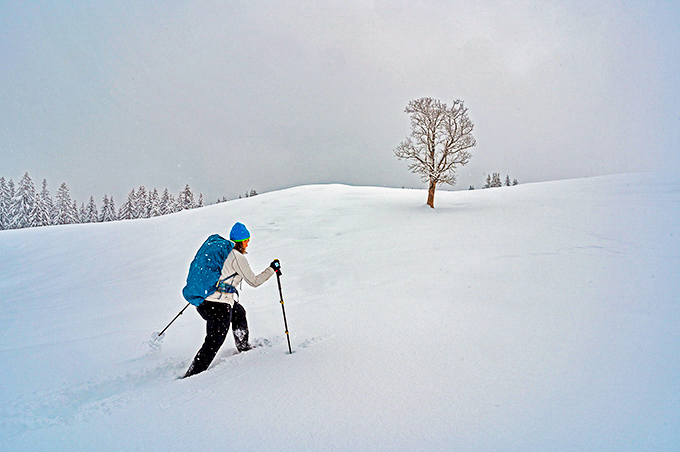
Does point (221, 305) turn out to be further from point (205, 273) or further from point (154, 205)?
point (154, 205)

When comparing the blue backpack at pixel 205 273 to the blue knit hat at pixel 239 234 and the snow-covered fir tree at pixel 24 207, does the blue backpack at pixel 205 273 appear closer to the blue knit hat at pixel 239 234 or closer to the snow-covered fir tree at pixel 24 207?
the blue knit hat at pixel 239 234

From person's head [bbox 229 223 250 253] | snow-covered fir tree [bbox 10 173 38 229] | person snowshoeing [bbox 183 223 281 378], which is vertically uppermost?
snow-covered fir tree [bbox 10 173 38 229]

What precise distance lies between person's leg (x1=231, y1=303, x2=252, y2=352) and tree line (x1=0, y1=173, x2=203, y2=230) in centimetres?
5518

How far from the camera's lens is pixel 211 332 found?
14.1 feet

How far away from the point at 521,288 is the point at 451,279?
1464mm

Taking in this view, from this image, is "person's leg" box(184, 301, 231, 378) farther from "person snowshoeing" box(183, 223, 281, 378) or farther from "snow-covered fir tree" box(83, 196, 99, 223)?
"snow-covered fir tree" box(83, 196, 99, 223)

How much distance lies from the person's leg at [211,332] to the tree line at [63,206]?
2184 inches

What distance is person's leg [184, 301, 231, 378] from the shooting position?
4.18m

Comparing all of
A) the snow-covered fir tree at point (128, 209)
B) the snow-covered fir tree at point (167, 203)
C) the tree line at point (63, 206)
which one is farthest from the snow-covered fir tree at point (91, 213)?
the snow-covered fir tree at point (167, 203)

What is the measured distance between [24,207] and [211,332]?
188 ft

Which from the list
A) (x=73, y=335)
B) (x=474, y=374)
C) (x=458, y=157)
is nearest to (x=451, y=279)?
(x=474, y=374)

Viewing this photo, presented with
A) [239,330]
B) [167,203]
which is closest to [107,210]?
[167,203]

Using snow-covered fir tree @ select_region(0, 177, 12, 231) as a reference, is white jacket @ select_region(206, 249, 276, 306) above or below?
below

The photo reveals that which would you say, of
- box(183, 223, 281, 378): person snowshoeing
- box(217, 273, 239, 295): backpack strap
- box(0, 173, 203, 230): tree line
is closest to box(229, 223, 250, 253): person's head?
box(183, 223, 281, 378): person snowshoeing
